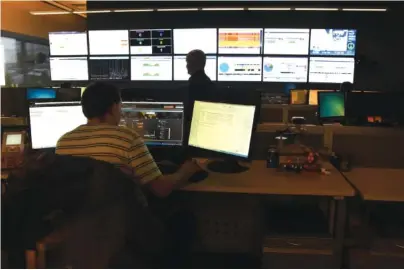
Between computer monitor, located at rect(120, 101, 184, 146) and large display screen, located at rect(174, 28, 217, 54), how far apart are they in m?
3.86

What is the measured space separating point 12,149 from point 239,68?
14.4 ft

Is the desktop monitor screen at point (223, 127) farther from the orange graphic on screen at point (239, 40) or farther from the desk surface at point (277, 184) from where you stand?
the orange graphic on screen at point (239, 40)

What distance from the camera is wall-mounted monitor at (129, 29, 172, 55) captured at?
6.07 m

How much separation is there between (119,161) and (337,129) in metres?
1.34

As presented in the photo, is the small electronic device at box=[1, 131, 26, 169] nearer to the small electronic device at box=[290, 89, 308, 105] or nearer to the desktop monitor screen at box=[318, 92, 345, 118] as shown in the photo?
the desktop monitor screen at box=[318, 92, 345, 118]

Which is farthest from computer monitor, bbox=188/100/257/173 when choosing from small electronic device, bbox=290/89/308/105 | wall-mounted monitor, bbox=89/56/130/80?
wall-mounted monitor, bbox=89/56/130/80

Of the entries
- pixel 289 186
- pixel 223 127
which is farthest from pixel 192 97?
pixel 289 186

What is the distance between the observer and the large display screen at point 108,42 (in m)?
6.10

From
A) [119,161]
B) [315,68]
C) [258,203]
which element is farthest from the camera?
[315,68]

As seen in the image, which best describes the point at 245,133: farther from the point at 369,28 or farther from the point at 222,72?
the point at 369,28

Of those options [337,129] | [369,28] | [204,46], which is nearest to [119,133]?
[337,129]

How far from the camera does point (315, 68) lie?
19.8 feet

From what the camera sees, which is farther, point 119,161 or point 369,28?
point 369,28

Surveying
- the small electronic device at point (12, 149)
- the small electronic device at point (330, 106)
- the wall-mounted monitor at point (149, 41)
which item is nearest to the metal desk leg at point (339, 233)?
the small electronic device at point (12, 149)
